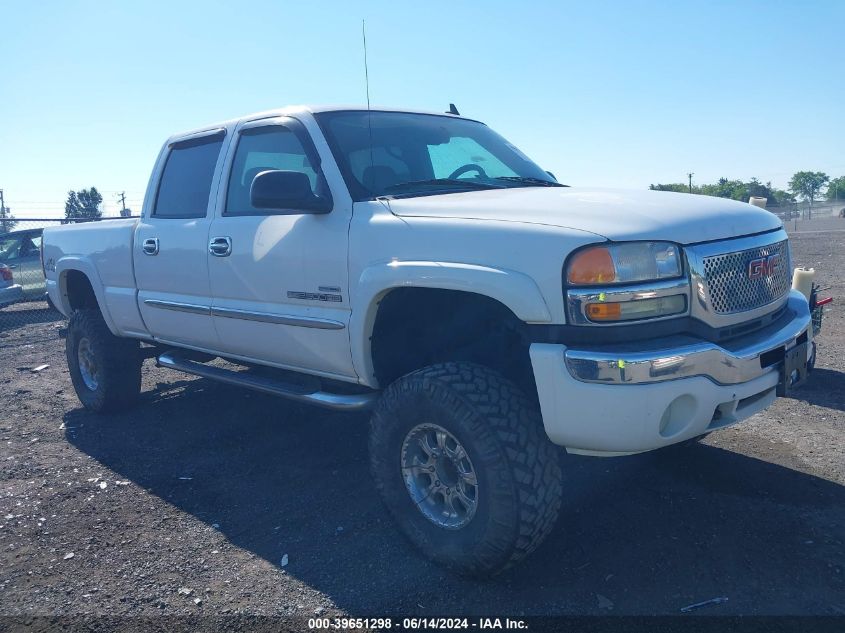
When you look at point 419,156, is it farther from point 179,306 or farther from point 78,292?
point 78,292

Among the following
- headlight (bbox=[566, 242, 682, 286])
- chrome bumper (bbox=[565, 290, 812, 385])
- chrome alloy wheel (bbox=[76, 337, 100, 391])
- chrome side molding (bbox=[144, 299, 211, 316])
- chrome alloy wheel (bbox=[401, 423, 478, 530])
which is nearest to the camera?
chrome bumper (bbox=[565, 290, 812, 385])

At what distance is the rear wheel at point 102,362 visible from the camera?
565 cm

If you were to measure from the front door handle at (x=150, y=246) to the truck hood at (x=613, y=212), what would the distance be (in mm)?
2144

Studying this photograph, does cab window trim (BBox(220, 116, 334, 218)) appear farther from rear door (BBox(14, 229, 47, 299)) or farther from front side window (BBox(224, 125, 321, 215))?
rear door (BBox(14, 229, 47, 299))

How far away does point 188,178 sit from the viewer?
4852 millimetres

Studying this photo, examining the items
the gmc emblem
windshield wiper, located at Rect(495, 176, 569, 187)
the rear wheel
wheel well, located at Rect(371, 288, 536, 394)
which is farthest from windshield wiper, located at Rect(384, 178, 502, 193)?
the rear wheel

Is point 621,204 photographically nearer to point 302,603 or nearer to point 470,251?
point 470,251

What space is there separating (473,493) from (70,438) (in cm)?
373

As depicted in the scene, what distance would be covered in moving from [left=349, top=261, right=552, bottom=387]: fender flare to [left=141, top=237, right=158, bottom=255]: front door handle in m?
2.05

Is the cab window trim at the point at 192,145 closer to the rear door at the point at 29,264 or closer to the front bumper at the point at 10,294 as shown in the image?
the front bumper at the point at 10,294

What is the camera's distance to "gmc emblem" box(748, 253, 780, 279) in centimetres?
304

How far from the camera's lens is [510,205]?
3.09m

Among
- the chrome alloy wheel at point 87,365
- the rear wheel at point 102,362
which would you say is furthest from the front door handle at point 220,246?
the chrome alloy wheel at point 87,365


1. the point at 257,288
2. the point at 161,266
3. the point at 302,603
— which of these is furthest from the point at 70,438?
the point at 302,603
